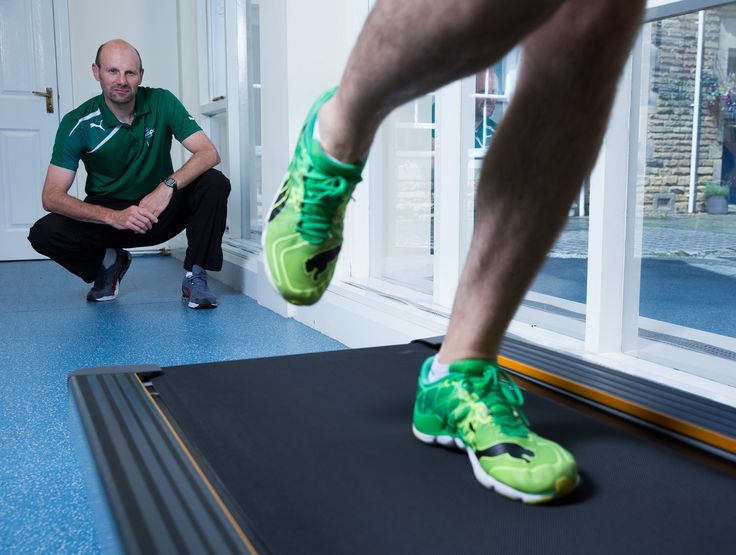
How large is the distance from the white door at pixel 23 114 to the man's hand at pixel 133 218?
Answer: 2.18m

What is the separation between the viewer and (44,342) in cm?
242

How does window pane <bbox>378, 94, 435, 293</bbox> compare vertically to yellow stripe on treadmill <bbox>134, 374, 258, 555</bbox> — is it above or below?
above

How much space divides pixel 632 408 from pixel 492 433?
372 mm

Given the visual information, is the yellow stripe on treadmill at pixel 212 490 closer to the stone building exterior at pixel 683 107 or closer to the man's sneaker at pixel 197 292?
the stone building exterior at pixel 683 107

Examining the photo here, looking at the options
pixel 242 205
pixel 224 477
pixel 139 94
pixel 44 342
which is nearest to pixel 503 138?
pixel 224 477

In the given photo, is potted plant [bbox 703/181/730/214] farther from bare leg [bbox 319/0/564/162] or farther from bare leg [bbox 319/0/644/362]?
bare leg [bbox 319/0/564/162]

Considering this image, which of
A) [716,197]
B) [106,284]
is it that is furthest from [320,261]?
Result: [106,284]

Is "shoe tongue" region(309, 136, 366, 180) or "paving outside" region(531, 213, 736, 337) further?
"paving outside" region(531, 213, 736, 337)

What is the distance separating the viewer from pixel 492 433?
0.90 meters

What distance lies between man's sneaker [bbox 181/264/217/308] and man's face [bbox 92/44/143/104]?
0.82 metres

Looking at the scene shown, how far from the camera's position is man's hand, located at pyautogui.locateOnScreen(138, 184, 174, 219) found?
3141 mm

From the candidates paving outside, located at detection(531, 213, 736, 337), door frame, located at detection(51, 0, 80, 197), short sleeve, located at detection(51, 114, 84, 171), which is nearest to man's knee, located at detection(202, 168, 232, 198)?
short sleeve, located at detection(51, 114, 84, 171)

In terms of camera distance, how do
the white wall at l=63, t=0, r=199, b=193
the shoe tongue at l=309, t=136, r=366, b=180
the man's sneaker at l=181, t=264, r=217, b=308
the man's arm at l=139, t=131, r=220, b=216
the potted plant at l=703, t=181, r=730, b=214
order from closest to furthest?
1. the shoe tongue at l=309, t=136, r=366, b=180
2. the potted plant at l=703, t=181, r=730, b=214
3. the man's sneaker at l=181, t=264, r=217, b=308
4. the man's arm at l=139, t=131, r=220, b=216
5. the white wall at l=63, t=0, r=199, b=193

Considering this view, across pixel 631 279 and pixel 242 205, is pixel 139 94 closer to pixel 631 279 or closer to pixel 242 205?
pixel 242 205
